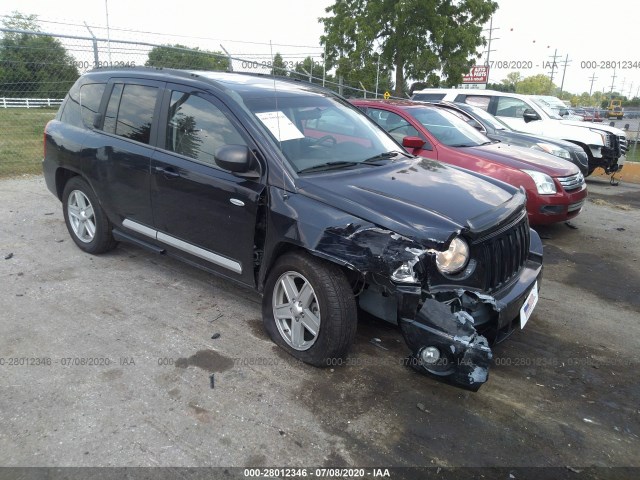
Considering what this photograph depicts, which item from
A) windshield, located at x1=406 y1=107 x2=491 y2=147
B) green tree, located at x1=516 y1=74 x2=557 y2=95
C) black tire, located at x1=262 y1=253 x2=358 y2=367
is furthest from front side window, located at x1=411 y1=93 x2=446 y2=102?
green tree, located at x1=516 y1=74 x2=557 y2=95

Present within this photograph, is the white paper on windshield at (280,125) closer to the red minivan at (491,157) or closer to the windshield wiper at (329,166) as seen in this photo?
the windshield wiper at (329,166)

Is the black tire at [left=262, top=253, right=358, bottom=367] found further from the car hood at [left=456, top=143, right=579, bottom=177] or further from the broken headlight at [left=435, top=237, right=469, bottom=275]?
the car hood at [left=456, top=143, right=579, bottom=177]

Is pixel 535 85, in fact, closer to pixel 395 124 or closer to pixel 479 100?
pixel 479 100

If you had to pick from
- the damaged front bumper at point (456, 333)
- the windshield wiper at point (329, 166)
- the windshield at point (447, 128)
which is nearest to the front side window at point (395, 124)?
the windshield at point (447, 128)

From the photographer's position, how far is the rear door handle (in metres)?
3.88

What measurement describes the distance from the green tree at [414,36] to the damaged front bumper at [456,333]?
20.4m

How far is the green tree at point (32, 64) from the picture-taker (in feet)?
28.9

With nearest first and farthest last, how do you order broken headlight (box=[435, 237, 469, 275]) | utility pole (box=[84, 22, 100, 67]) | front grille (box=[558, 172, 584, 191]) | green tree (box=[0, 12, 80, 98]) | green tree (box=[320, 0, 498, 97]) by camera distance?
broken headlight (box=[435, 237, 469, 275]) → front grille (box=[558, 172, 584, 191]) → utility pole (box=[84, 22, 100, 67]) → green tree (box=[0, 12, 80, 98]) → green tree (box=[320, 0, 498, 97])

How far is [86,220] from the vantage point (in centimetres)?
506

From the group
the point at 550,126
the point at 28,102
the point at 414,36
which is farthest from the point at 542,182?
the point at 414,36

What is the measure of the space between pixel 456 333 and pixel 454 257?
0.44 meters

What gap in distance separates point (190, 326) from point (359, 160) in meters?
1.81

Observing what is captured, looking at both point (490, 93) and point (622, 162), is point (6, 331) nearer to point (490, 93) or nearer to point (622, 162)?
point (490, 93)

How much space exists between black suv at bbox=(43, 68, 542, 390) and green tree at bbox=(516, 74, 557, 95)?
308ft
